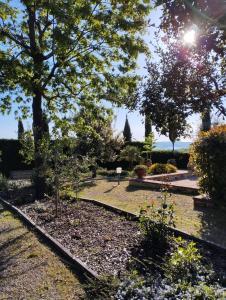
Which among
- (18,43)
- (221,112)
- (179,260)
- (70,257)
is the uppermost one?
(18,43)

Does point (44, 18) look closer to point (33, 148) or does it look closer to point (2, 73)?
point (2, 73)

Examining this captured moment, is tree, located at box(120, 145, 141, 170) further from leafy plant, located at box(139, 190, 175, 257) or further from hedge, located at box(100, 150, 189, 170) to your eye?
leafy plant, located at box(139, 190, 175, 257)

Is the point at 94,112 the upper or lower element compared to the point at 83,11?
lower

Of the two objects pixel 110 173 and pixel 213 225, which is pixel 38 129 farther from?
pixel 110 173

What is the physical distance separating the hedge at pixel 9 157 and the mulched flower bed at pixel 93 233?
43.2 feet

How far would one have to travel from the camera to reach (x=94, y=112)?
13.4 metres

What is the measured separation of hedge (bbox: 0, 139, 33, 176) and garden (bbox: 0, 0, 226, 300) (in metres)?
Answer: 8.32

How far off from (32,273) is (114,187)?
9.38 meters

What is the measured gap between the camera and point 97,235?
262 inches

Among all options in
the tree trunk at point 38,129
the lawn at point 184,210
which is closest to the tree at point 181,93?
the lawn at point 184,210

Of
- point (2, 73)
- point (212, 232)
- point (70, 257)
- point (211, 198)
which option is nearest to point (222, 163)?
point (211, 198)

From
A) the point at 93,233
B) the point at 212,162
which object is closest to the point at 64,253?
the point at 93,233

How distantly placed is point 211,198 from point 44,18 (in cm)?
862

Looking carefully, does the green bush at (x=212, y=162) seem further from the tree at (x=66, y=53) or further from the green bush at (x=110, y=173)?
the green bush at (x=110, y=173)
